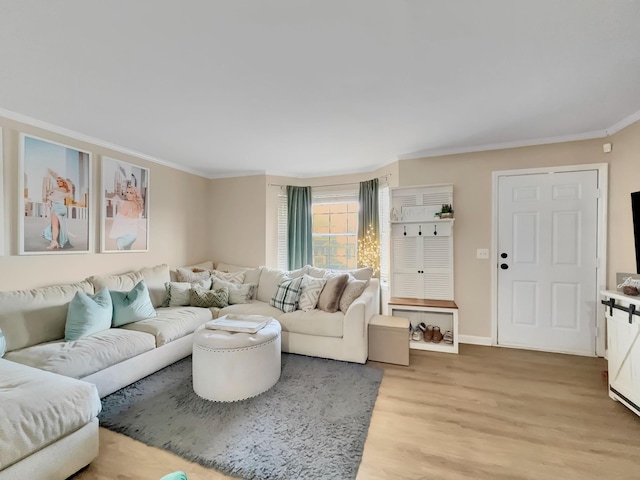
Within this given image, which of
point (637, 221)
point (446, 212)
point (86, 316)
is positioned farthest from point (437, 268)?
point (86, 316)

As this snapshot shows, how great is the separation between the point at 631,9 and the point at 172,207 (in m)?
4.87

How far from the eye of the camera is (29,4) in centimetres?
135

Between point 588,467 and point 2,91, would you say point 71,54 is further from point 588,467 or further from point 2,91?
point 588,467

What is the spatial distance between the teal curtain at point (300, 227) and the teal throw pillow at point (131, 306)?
2256 mm

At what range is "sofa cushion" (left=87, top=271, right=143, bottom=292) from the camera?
2.92 m

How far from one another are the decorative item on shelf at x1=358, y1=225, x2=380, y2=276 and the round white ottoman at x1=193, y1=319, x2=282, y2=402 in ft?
7.48

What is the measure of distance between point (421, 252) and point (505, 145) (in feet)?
5.39

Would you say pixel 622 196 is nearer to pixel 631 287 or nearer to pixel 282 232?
pixel 631 287

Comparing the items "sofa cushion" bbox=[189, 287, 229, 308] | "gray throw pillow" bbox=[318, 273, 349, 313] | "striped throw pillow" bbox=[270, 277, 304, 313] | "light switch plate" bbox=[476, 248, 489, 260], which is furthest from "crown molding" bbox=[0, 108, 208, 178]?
"light switch plate" bbox=[476, 248, 489, 260]

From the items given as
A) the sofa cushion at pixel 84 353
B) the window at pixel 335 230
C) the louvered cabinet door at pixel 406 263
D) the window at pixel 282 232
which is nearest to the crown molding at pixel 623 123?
the louvered cabinet door at pixel 406 263

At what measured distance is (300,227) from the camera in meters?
4.68

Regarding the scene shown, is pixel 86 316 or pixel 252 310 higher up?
pixel 86 316

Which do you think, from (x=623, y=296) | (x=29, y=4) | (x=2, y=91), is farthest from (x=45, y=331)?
(x=623, y=296)

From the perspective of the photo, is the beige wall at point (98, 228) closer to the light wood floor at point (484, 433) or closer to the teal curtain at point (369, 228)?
the light wood floor at point (484, 433)
